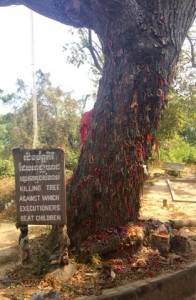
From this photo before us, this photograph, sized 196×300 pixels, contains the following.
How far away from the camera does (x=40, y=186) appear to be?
3854mm

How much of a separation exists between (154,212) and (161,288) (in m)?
4.34

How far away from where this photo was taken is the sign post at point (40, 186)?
379 cm

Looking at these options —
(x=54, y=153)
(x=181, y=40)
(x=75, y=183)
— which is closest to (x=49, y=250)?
(x=75, y=183)

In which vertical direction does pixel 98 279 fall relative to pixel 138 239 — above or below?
below

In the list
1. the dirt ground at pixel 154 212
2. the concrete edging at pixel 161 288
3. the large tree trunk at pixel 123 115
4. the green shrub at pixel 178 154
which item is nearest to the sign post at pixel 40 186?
the large tree trunk at pixel 123 115

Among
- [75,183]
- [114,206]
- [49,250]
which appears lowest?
[49,250]

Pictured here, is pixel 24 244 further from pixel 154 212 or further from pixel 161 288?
pixel 154 212

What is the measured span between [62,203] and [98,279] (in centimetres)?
87

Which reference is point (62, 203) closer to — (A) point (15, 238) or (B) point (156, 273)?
(B) point (156, 273)

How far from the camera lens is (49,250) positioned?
411cm

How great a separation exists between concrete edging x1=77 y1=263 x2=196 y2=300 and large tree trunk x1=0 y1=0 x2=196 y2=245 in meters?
0.89

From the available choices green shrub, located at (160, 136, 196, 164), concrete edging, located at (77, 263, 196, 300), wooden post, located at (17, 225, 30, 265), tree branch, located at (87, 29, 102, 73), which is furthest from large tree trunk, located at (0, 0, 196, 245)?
green shrub, located at (160, 136, 196, 164)

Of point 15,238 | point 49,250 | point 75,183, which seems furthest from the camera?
point 15,238

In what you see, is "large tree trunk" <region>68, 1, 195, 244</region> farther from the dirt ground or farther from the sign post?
the dirt ground
